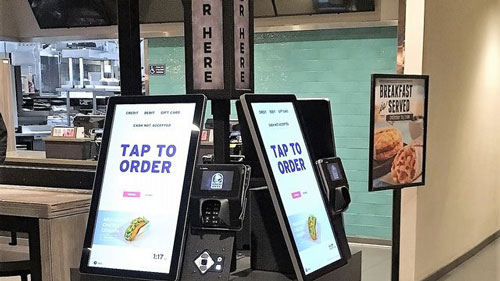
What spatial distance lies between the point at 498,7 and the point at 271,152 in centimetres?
581

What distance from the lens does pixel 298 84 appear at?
710cm

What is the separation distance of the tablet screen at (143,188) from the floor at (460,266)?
3.37 meters

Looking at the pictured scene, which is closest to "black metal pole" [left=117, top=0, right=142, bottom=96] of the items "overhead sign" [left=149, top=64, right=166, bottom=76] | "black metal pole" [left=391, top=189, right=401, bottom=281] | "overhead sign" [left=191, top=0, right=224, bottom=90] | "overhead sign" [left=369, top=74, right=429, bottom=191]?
"overhead sign" [left=191, top=0, right=224, bottom=90]

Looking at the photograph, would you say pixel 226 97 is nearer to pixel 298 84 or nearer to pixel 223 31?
pixel 223 31

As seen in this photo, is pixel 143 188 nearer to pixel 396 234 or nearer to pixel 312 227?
pixel 312 227

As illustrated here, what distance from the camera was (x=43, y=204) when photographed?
256 cm

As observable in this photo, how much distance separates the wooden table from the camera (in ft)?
8.31

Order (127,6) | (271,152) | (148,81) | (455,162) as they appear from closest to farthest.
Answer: (271,152)
(127,6)
(455,162)
(148,81)

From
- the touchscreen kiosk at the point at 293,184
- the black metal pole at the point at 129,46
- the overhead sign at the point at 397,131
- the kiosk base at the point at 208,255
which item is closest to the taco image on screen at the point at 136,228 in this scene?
the kiosk base at the point at 208,255

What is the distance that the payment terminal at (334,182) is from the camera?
212 cm

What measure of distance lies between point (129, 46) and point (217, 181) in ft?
3.75

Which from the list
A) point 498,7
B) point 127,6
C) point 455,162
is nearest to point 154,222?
point 127,6

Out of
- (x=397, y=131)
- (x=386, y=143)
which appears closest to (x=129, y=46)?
(x=386, y=143)

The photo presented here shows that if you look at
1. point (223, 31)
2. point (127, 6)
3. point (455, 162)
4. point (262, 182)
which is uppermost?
point (127, 6)
